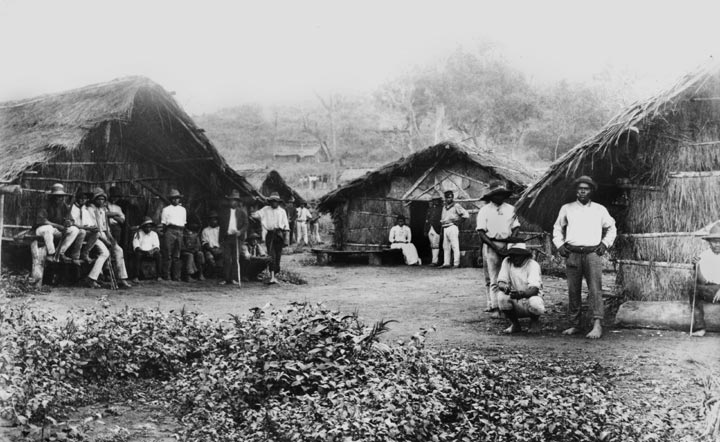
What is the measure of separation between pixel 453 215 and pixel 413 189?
2.25 m

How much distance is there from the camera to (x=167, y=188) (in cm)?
1389

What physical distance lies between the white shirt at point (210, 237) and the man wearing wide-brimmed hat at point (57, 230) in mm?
2592

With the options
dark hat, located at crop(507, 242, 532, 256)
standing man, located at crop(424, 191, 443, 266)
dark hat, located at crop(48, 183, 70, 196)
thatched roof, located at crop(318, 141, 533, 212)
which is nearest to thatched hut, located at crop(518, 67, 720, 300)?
dark hat, located at crop(507, 242, 532, 256)

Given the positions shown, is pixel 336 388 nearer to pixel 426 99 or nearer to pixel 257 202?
pixel 257 202

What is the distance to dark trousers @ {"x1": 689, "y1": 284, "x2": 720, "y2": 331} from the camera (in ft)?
24.8

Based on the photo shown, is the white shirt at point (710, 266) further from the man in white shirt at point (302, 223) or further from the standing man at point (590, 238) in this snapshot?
the man in white shirt at point (302, 223)

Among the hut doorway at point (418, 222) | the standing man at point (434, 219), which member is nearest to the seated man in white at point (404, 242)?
the standing man at point (434, 219)

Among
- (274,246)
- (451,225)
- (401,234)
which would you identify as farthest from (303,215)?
(274,246)

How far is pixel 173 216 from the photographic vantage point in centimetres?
1274

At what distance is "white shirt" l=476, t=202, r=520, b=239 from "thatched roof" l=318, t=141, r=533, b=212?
27.2 ft

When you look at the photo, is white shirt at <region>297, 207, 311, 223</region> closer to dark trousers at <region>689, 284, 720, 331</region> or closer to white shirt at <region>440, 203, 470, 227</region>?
white shirt at <region>440, 203, 470, 227</region>

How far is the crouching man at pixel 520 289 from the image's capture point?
7883mm

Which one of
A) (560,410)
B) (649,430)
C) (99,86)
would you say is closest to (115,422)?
(560,410)

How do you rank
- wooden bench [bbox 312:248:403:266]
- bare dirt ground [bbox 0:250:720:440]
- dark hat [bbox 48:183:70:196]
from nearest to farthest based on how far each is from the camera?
bare dirt ground [bbox 0:250:720:440], dark hat [bbox 48:183:70:196], wooden bench [bbox 312:248:403:266]
